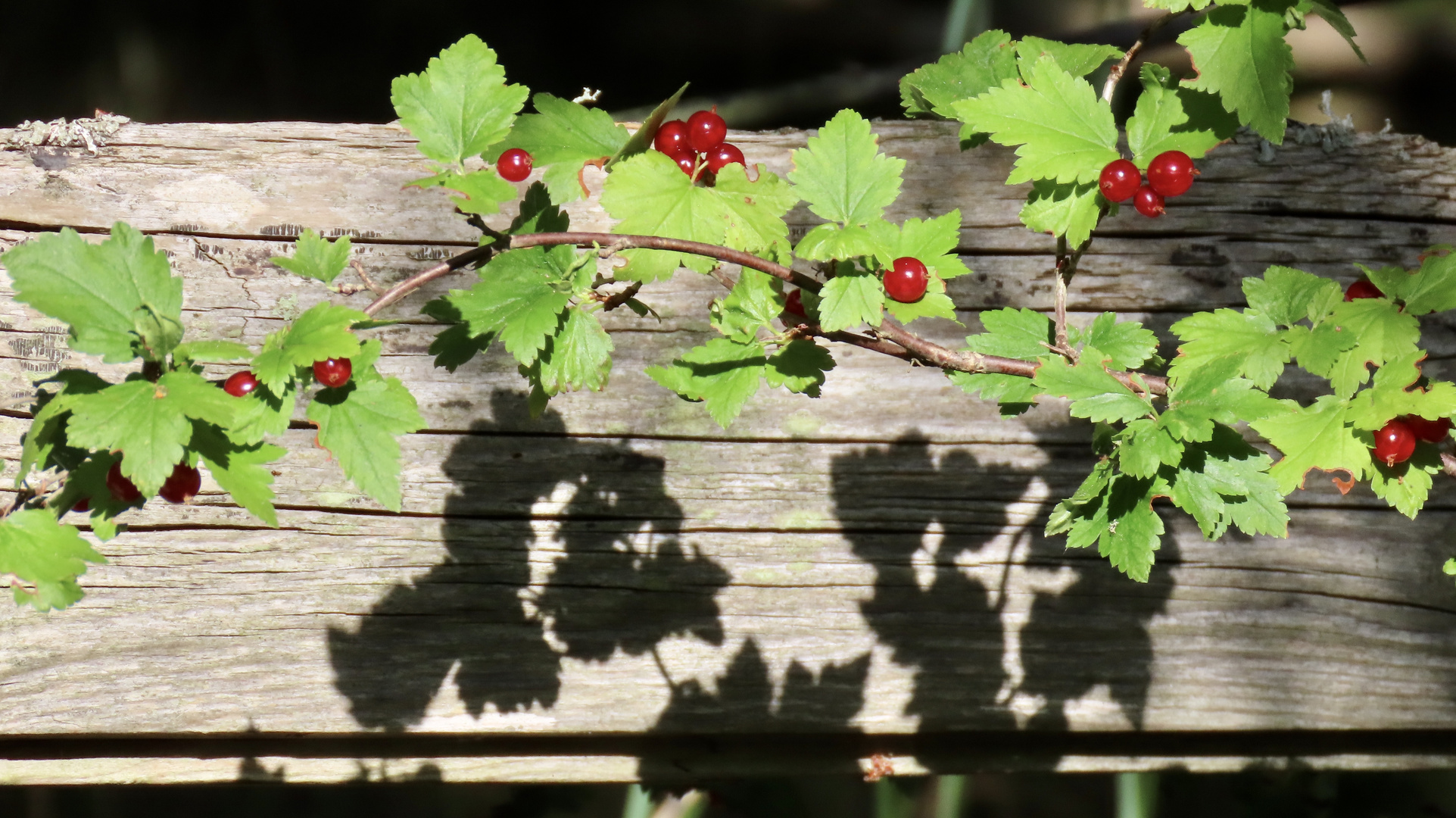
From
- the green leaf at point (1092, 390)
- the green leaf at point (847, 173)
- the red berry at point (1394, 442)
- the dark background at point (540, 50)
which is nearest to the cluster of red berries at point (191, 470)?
the green leaf at point (847, 173)

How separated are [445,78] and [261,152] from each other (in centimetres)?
49

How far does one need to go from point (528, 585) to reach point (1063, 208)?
2.88ft

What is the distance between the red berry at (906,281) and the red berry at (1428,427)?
21.2 inches

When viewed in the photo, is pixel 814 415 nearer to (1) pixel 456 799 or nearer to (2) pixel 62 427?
(2) pixel 62 427

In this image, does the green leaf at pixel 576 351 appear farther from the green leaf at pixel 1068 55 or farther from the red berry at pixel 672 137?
the green leaf at pixel 1068 55

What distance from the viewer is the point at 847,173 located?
1.01 m

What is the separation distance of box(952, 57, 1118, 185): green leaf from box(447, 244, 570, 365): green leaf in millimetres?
474

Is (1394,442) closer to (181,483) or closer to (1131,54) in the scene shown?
(1131,54)

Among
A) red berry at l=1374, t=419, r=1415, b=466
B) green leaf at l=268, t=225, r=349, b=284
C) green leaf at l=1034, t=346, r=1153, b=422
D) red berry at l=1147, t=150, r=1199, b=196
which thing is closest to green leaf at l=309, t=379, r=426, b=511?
green leaf at l=268, t=225, r=349, b=284

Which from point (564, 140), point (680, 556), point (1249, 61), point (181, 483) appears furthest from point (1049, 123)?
point (181, 483)

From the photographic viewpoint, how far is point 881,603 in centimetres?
144

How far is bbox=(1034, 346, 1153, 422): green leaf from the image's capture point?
3.11ft

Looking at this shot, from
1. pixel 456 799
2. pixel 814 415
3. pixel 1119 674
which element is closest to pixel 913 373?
pixel 814 415

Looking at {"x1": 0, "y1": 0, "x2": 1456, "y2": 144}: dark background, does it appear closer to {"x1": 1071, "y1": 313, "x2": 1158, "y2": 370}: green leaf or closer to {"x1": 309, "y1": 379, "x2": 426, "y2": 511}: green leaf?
{"x1": 1071, "y1": 313, "x2": 1158, "y2": 370}: green leaf
